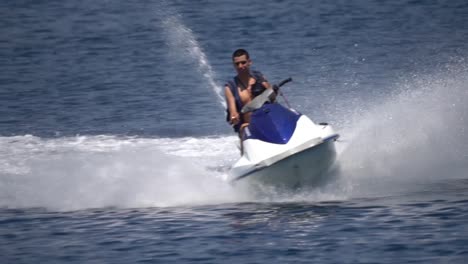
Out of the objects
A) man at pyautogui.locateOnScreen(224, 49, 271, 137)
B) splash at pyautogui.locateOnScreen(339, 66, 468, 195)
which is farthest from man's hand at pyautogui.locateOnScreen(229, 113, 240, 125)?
splash at pyautogui.locateOnScreen(339, 66, 468, 195)

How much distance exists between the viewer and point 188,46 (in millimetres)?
23188

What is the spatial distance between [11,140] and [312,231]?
6988mm

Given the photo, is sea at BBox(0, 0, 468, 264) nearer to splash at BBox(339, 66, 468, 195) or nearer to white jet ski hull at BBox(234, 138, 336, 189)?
splash at BBox(339, 66, 468, 195)

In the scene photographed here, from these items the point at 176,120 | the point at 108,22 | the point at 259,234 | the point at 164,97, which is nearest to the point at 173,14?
the point at 108,22

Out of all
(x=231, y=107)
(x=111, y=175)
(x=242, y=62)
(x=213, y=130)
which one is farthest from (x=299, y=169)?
(x=213, y=130)

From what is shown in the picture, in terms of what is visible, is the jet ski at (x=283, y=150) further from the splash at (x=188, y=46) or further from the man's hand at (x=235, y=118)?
the splash at (x=188, y=46)

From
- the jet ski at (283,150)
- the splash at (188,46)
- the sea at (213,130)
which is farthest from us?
the splash at (188,46)

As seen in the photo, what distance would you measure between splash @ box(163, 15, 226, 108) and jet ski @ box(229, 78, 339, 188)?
646 centimetres

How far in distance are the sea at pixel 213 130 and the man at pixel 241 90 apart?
77 centimetres

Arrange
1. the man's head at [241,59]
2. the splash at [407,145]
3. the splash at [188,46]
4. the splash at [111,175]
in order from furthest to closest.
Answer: the splash at [188,46] < the splash at [407,145] < the splash at [111,175] < the man's head at [241,59]

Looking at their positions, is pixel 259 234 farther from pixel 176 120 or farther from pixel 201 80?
pixel 201 80

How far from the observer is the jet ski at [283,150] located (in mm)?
10633

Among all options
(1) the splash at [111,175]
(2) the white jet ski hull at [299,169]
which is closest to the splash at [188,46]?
(1) the splash at [111,175]

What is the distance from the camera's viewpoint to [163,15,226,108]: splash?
19.3 m
